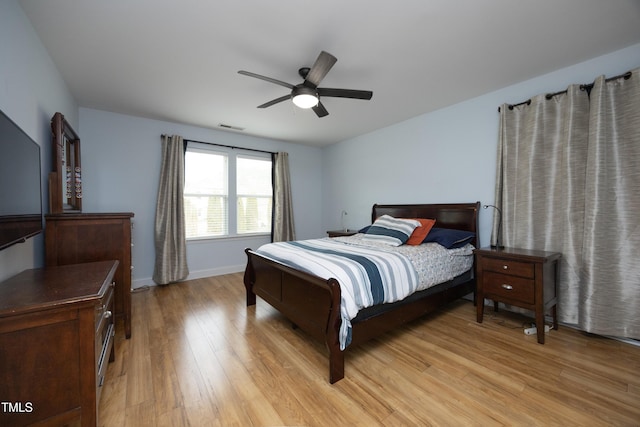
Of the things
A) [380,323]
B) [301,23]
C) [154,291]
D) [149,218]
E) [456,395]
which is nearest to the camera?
[456,395]

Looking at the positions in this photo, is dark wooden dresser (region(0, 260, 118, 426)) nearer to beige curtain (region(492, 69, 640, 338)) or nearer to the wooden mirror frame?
the wooden mirror frame

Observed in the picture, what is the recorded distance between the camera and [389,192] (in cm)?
420

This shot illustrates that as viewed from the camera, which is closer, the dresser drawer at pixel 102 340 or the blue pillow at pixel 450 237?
the dresser drawer at pixel 102 340

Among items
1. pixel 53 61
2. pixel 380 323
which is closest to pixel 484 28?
pixel 380 323

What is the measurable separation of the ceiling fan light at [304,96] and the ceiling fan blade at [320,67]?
0.20 feet

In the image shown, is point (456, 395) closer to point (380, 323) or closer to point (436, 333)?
point (380, 323)

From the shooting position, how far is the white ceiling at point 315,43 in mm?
1733

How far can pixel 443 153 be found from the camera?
3.46 metres

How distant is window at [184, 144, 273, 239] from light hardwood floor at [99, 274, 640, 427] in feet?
6.82

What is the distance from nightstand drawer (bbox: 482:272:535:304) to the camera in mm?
2213

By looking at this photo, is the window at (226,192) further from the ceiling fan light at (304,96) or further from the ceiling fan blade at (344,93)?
the ceiling fan blade at (344,93)

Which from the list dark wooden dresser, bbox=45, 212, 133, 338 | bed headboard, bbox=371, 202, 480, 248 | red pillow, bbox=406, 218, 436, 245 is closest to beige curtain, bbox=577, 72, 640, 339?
bed headboard, bbox=371, 202, 480, 248

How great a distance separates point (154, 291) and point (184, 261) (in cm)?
57

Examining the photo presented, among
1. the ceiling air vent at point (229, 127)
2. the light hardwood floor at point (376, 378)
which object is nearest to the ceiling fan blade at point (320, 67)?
the light hardwood floor at point (376, 378)
